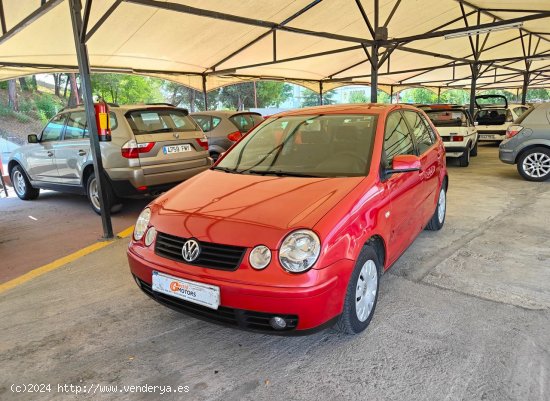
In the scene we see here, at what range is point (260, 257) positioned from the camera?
2090 millimetres

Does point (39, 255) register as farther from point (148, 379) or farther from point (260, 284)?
point (260, 284)

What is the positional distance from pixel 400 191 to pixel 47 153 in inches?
227

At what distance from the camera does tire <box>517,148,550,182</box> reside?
7434 millimetres

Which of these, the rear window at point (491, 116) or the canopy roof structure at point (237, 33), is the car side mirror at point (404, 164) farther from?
the rear window at point (491, 116)

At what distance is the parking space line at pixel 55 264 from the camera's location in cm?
359

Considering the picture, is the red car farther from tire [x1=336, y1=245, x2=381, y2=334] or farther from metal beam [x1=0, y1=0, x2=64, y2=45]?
metal beam [x1=0, y1=0, x2=64, y2=45]

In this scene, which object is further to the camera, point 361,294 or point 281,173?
point 281,173

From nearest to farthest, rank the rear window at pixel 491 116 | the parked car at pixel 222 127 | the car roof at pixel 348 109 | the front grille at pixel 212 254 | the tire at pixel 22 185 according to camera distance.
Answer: the front grille at pixel 212 254
the car roof at pixel 348 109
the tire at pixel 22 185
the parked car at pixel 222 127
the rear window at pixel 491 116

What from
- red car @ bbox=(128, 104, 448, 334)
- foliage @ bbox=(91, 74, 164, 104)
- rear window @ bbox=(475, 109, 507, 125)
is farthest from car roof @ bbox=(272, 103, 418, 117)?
foliage @ bbox=(91, 74, 164, 104)

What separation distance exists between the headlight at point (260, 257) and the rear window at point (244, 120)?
6640 millimetres

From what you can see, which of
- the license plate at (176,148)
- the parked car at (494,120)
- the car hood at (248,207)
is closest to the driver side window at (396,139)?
the car hood at (248,207)

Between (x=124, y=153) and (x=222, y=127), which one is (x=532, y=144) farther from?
(x=124, y=153)

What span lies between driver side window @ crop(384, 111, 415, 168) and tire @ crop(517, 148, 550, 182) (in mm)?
5367

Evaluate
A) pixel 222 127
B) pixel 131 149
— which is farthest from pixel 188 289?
pixel 222 127
